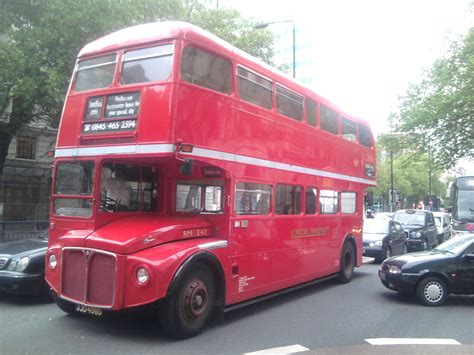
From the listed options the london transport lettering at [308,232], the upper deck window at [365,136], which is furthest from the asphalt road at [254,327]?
the upper deck window at [365,136]

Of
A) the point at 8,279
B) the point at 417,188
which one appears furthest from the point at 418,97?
the point at 417,188

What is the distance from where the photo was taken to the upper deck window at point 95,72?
684 cm

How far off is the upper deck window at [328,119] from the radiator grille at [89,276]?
239 inches

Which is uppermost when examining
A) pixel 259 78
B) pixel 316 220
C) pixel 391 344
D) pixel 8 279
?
pixel 259 78

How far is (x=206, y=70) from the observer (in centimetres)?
674

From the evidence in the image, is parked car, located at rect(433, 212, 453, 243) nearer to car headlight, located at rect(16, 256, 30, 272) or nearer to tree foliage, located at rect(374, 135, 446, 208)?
→ tree foliage, located at rect(374, 135, 446, 208)

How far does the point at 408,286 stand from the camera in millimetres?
8797

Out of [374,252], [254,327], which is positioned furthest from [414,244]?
[254,327]

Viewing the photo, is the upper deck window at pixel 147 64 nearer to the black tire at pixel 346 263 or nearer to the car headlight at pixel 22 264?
the car headlight at pixel 22 264

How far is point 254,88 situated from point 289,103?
4.35ft

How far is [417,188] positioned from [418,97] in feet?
137

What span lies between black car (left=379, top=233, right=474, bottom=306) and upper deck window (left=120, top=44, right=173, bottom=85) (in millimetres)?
5924

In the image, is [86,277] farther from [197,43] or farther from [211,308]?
[197,43]

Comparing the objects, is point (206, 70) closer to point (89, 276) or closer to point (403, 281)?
point (89, 276)
